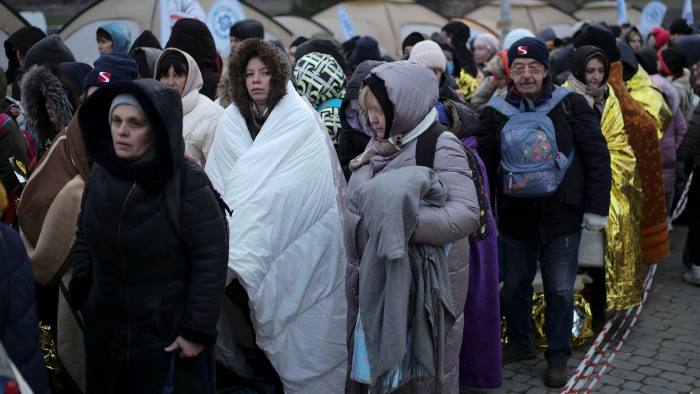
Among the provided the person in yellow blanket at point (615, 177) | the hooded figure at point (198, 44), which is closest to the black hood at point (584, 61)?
the person in yellow blanket at point (615, 177)

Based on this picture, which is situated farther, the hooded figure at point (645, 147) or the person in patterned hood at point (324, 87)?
the hooded figure at point (645, 147)

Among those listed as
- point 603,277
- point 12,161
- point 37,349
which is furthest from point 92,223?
point 603,277

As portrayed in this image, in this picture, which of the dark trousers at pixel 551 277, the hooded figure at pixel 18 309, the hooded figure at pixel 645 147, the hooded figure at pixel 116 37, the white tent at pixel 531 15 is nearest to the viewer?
the hooded figure at pixel 18 309

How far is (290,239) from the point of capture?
4.24 m

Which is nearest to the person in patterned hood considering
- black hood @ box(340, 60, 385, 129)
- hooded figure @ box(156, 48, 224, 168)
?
black hood @ box(340, 60, 385, 129)

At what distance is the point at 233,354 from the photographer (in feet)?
14.9

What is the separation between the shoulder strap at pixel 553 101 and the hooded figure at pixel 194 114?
6.15 ft

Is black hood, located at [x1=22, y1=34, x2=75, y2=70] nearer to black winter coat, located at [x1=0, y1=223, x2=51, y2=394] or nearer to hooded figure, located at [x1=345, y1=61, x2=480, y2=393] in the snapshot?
hooded figure, located at [x1=345, y1=61, x2=480, y2=393]

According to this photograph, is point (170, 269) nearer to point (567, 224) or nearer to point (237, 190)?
point (237, 190)

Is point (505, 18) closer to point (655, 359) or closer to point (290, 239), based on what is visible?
point (655, 359)

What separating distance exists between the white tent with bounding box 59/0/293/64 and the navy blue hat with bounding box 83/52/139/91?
17.2 ft

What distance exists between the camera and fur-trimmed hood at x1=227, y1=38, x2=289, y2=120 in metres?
4.51

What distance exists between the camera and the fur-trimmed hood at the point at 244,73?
4.51 metres

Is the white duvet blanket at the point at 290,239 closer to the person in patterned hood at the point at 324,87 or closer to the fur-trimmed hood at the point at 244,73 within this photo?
the fur-trimmed hood at the point at 244,73
